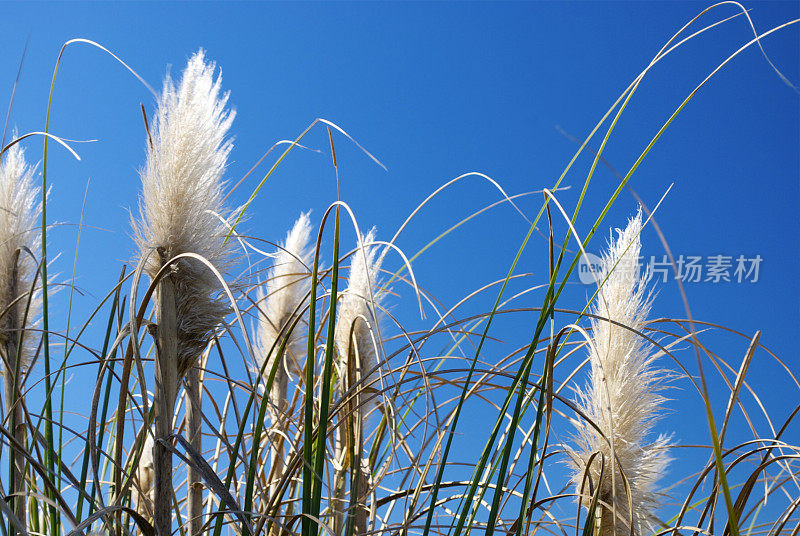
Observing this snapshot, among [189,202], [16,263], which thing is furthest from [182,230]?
[16,263]

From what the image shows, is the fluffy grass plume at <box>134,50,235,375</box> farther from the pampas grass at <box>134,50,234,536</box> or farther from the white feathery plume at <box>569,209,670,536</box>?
the white feathery plume at <box>569,209,670,536</box>

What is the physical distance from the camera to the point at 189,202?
154cm

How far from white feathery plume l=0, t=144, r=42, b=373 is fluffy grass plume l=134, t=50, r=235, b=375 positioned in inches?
34.4

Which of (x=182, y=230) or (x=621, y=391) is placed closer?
(x=182, y=230)

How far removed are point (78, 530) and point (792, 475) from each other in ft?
6.55

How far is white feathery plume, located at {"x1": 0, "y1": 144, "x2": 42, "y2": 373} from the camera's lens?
7.33ft

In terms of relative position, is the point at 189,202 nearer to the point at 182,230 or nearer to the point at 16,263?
the point at 182,230

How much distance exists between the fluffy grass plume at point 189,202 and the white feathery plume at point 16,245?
875 millimetres

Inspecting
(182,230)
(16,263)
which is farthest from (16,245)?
(182,230)

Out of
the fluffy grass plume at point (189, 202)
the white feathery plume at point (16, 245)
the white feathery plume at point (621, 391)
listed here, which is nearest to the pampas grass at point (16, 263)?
the white feathery plume at point (16, 245)

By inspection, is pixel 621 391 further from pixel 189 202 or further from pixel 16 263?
pixel 16 263

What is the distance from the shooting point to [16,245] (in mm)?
2266

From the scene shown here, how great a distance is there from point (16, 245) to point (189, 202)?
110cm

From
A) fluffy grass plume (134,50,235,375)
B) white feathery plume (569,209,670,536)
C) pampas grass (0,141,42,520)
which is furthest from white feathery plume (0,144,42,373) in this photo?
white feathery plume (569,209,670,536)
